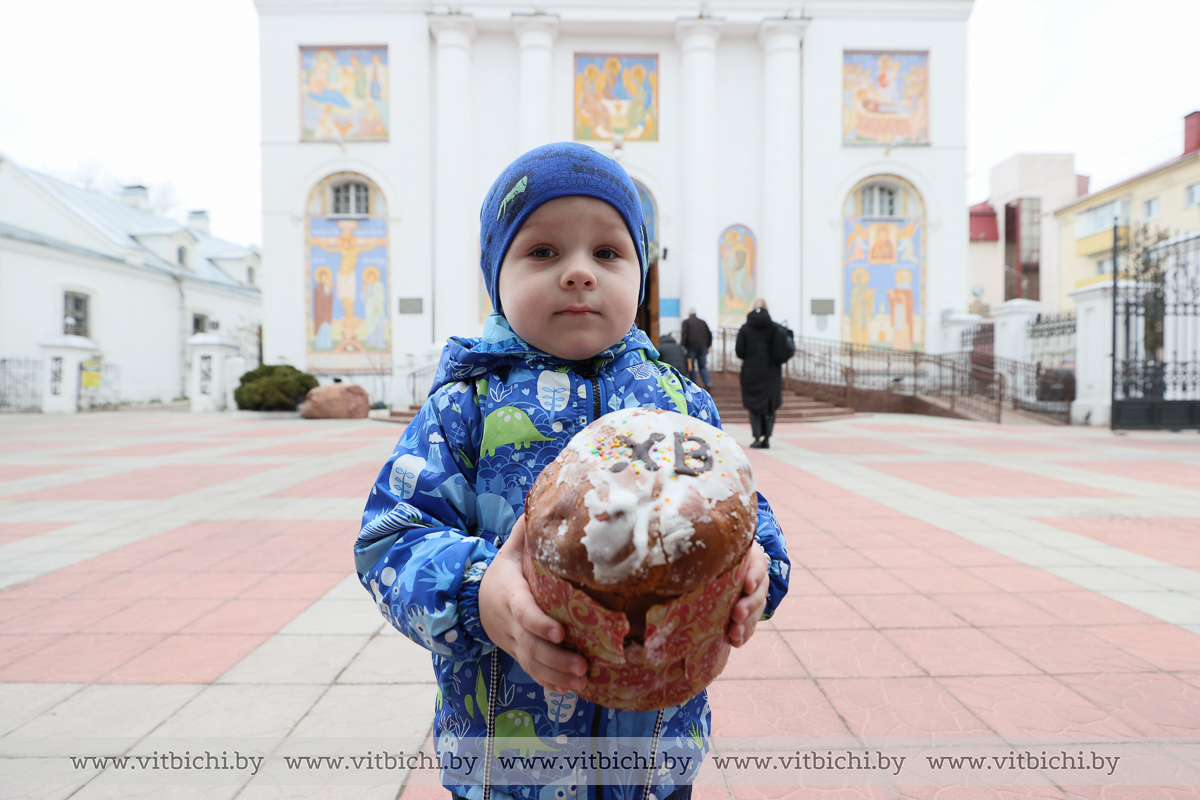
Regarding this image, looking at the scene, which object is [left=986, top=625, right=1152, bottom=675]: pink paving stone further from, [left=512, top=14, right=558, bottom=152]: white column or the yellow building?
the yellow building

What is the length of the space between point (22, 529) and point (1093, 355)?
15.4 meters

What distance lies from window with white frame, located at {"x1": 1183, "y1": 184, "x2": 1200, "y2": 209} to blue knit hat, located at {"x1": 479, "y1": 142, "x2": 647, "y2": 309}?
1411 inches

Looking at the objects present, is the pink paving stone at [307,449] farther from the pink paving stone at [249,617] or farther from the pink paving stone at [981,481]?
the pink paving stone at [981,481]

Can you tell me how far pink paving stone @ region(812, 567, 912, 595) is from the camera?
3.27 meters

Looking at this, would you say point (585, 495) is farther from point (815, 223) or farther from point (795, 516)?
point (815, 223)

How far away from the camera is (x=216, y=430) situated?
13.0m

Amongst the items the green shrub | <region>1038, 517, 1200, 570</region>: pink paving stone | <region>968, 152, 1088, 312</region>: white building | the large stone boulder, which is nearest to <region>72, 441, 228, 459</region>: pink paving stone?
the large stone boulder

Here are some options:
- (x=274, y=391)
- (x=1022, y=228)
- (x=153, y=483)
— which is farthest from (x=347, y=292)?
(x=1022, y=228)

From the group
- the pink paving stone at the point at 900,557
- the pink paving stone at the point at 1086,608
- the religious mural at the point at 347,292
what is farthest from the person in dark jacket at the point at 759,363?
the religious mural at the point at 347,292

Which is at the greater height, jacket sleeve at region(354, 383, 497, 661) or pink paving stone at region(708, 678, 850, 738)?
jacket sleeve at region(354, 383, 497, 661)

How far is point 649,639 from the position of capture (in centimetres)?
72

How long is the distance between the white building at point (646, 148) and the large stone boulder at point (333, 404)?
3.27 metres

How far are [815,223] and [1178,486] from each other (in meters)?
14.1

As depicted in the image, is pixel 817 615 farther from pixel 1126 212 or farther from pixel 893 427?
pixel 1126 212
